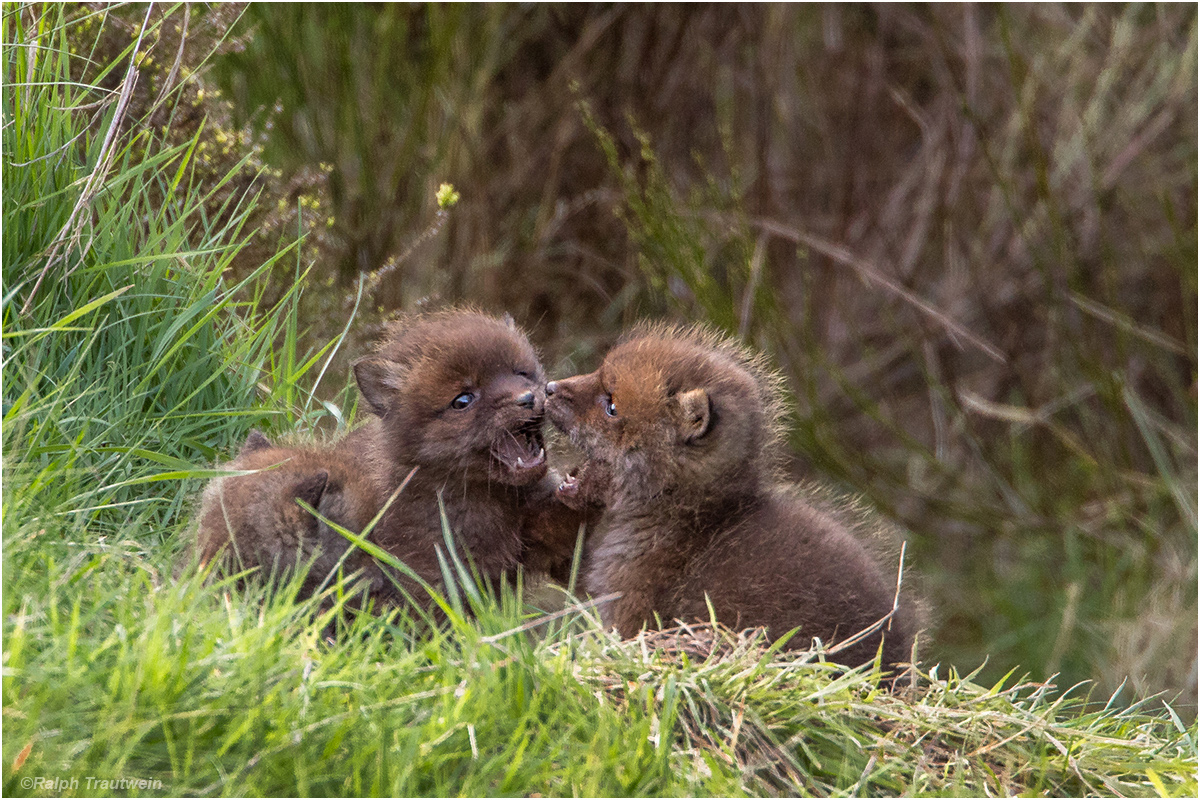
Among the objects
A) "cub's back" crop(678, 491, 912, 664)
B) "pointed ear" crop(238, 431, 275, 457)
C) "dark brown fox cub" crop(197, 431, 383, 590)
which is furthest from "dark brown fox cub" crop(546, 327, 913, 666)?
"pointed ear" crop(238, 431, 275, 457)

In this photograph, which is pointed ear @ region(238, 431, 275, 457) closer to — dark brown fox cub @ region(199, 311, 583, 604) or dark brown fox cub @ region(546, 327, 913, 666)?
dark brown fox cub @ region(199, 311, 583, 604)

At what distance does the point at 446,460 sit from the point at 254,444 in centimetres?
60

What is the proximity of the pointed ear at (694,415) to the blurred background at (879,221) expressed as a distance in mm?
2490

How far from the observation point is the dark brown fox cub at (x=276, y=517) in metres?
3.55

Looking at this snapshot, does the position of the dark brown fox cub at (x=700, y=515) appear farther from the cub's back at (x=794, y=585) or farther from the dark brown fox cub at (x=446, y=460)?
the dark brown fox cub at (x=446, y=460)

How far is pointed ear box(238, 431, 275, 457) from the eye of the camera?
3.83 m

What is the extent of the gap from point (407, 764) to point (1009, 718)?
64.9 inches

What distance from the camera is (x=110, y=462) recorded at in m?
3.65

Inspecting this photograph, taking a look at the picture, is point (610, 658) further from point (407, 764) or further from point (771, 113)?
point (771, 113)

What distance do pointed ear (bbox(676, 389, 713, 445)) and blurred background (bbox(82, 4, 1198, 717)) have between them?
8.17ft

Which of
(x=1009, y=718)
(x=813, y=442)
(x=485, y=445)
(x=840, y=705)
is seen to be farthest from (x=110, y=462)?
(x=813, y=442)

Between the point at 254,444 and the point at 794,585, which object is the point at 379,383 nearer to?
the point at 254,444

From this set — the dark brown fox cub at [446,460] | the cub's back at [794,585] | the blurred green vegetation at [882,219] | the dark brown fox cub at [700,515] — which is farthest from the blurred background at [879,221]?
the cub's back at [794,585]

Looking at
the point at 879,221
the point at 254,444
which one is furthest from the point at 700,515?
the point at 879,221
